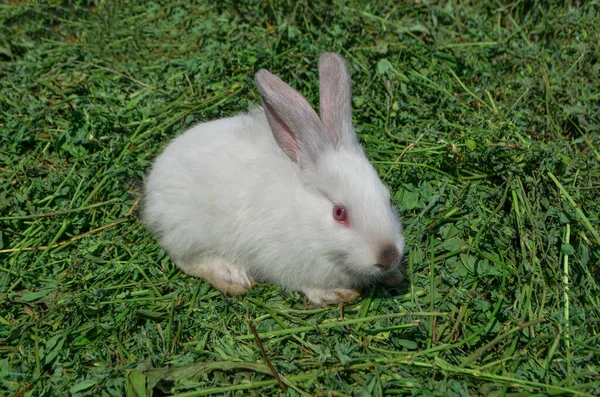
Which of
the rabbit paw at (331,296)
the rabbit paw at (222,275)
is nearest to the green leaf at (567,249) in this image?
the rabbit paw at (331,296)

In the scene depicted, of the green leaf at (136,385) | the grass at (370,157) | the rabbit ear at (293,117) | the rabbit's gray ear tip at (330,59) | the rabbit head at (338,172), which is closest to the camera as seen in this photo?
the green leaf at (136,385)

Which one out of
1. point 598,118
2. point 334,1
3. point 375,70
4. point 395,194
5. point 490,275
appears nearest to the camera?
point 490,275

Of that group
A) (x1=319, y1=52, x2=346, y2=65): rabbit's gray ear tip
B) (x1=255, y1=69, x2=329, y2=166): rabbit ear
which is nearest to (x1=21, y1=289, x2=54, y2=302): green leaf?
(x1=255, y1=69, x2=329, y2=166): rabbit ear

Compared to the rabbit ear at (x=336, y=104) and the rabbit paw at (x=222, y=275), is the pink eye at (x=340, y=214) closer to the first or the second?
the rabbit ear at (x=336, y=104)

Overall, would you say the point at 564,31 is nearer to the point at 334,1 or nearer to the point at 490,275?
the point at 334,1

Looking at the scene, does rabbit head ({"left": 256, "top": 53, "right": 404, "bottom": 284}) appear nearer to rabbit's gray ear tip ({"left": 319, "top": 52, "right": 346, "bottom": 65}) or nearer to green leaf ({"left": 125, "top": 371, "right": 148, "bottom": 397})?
rabbit's gray ear tip ({"left": 319, "top": 52, "right": 346, "bottom": 65})

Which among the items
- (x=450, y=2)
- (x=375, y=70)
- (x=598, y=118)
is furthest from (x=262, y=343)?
(x=450, y=2)
